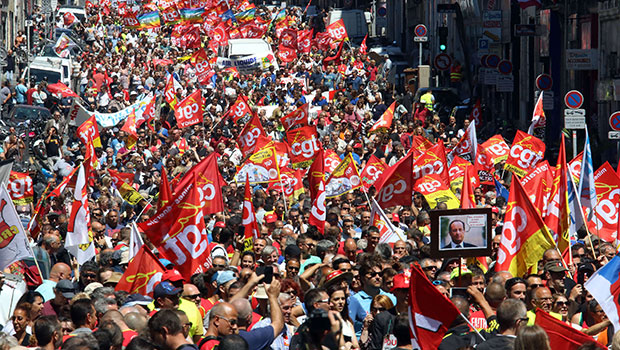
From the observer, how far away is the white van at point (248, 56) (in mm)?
47969

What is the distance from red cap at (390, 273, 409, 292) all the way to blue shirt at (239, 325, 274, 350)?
1.82 meters

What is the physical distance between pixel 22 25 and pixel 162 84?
27002 millimetres

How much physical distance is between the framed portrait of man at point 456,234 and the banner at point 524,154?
9.12 metres

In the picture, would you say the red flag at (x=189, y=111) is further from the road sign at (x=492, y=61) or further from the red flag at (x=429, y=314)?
the red flag at (x=429, y=314)

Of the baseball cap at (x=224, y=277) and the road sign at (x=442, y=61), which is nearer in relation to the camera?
the baseball cap at (x=224, y=277)

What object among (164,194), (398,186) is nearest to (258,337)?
(164,194)

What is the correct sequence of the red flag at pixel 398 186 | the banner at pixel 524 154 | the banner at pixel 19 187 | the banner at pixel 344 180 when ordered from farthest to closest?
1. the banner at pixel 524 154
2. the banner at pixel 344 180
3. the banner at pixel 19 187
4. the red flag at pixel 398 186

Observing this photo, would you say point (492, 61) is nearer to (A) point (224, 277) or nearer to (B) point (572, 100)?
(B) point (572, 100)

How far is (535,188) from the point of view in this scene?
16344mm

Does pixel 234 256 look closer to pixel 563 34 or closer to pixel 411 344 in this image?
pixel 411 344

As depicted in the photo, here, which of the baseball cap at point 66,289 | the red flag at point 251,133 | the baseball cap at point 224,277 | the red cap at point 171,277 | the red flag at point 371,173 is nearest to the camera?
the baseball cap at point 66,289

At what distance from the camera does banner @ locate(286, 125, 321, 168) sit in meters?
22.4

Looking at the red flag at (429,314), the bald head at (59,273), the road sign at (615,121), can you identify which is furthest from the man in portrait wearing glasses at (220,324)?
the road sign at (615,121)

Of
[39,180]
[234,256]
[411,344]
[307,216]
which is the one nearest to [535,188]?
[307,216]
